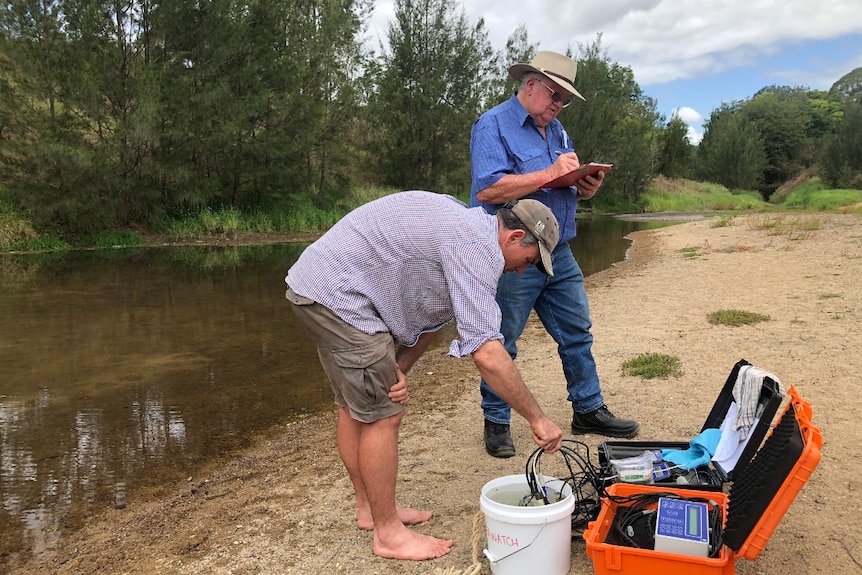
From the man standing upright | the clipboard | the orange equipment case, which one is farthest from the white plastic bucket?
the clipboard

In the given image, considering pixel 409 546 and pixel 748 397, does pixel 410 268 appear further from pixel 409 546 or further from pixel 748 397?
pixel 748 397

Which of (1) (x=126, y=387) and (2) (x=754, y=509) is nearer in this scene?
(2) (x=754, y=509)

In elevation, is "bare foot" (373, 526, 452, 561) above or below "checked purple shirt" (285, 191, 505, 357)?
below

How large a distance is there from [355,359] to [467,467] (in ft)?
4.94

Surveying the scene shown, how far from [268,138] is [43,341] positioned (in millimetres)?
19395

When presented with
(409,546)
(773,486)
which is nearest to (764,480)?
(773,486)

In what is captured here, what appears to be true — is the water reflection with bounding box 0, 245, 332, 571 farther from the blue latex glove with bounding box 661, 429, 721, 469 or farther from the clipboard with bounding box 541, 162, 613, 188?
the blue latex glove with bounding box 661, 429, 721, 469

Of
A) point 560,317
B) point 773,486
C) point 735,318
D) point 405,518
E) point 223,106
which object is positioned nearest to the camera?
point 773,486

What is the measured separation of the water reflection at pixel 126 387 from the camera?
4.39 m

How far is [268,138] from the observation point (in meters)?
26.6

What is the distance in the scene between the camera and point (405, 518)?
3361 mm

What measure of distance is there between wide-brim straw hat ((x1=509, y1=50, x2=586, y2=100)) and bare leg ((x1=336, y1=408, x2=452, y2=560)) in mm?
2092

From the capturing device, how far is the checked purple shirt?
2.64m

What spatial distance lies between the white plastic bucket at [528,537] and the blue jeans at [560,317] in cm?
141
